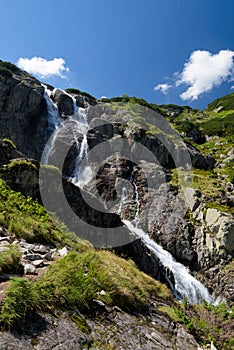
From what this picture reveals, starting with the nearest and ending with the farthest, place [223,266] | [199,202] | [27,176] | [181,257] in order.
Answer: [27,176]
[223,266]
[181,257]
[199,202]

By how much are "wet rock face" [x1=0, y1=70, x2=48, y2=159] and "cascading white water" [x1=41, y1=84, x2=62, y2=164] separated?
0.90 meters

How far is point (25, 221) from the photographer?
8039 millimetres

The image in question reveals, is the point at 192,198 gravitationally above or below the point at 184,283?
above

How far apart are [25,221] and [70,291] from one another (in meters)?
4.31

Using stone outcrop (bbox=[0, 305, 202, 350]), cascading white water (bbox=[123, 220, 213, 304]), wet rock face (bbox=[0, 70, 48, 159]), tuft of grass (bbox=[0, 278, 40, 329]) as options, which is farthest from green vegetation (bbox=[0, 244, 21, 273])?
wet rock face (bbox=[0, 70, 48, 159])

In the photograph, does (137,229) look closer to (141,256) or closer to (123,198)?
(123,198)

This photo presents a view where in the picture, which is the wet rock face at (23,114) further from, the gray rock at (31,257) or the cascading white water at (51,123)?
the gray rock at (31,257)

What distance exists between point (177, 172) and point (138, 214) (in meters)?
12.7

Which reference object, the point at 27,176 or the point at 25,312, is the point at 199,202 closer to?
the point at 27,176

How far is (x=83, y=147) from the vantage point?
3988 centimetres

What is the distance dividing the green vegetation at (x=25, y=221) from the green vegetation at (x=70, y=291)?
2.25 metres

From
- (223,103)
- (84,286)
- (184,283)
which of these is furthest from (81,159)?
(223,103)

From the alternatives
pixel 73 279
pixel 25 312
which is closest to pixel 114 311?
pixel 73 279

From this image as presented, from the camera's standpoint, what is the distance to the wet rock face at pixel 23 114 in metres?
39.8
